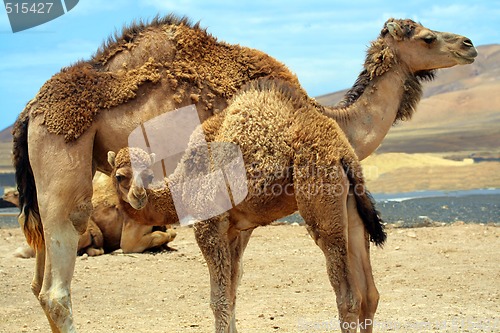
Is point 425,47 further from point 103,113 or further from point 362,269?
point 103,113

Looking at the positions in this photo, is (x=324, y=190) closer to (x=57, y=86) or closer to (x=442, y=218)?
(x=57, y=86)

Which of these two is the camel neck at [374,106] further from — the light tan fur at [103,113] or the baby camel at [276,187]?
the baby camel at [276,187]

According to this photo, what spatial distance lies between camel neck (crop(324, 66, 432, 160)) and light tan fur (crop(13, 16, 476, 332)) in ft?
0.04

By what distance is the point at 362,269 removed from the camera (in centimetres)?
677

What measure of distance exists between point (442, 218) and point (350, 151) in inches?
500

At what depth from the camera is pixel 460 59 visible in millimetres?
8797

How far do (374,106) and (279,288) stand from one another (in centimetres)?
303

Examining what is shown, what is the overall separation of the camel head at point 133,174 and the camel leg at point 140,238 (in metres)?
5.86

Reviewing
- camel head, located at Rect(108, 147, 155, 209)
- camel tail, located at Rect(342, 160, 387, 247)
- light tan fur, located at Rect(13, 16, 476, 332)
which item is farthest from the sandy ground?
camel head, located at Rect(108, 147, 155, 209)

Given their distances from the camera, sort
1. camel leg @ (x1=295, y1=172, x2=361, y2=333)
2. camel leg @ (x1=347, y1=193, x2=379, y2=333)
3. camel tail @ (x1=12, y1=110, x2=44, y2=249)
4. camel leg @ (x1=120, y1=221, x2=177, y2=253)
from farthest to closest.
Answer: camel leg @ (x1=120, y1=221, x2=177, y2=253), camel tail @ (x1=12, y1=110, x2=44, y2=249), camel leg @ (x1=347, y1=193, x2=379, y2=333), camel leg @ (x1=295, y1=172, x2=361, y2=333)

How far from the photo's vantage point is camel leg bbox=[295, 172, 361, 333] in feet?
21.0

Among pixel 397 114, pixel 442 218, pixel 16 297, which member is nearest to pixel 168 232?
pixel 16 297

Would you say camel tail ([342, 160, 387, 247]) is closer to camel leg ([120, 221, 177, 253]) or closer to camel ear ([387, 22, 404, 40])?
camel ear ([387, 22, 404, 40])

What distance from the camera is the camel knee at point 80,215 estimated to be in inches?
308
